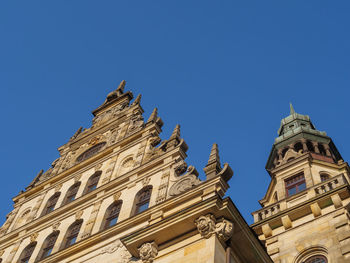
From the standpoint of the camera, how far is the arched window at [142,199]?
60.3 ft

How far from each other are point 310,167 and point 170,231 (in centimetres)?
1621

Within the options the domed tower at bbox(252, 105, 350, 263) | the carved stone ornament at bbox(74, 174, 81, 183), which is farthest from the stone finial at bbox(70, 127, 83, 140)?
the domed tower at bbox(252, 105, 350, 263)

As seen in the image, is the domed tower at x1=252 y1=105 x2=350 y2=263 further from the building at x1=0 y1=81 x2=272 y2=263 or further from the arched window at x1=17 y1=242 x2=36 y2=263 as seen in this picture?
the arched window at x1=17 y1=242 x2=36 y2=263

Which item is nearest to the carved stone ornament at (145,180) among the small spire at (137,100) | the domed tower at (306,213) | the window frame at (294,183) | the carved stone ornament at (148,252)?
the carved stone ornament at (148,252)

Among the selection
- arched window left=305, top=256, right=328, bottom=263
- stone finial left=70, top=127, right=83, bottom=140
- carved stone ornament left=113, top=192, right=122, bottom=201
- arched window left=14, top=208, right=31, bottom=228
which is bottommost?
arched window left=305, top=256, right=328, bottom=263

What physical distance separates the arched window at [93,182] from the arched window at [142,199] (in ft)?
11.0

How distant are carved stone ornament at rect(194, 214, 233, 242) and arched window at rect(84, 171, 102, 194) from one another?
308 inches

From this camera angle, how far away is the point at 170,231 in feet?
50.5

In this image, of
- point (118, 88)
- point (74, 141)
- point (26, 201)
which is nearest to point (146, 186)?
point (26, 201)

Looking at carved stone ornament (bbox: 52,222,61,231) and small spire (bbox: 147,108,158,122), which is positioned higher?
small spire (bbox: 147,108,158,122)

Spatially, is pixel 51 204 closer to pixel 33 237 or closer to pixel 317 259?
pixel 33 237

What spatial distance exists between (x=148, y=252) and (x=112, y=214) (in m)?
4.18

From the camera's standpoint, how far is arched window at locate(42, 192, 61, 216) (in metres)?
22.4

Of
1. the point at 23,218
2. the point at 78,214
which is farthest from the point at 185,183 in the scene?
the point at 23,218
